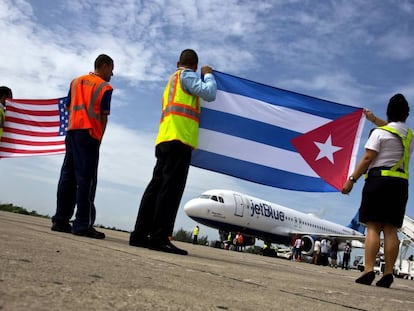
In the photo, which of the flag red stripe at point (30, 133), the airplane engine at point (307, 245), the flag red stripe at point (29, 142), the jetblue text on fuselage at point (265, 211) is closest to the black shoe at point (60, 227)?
the flag red stripe at point (29, 142)

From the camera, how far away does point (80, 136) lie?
4227 millimetres

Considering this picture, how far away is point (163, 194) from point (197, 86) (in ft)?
3.44

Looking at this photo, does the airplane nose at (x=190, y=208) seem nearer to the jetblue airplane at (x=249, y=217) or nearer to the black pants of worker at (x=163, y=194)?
the jetblue airplane at (x=249, y=217)

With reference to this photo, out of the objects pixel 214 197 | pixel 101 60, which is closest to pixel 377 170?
pixel 101 60

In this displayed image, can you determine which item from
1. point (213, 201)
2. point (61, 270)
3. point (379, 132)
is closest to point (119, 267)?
point (61, 270)

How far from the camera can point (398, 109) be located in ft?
13.1

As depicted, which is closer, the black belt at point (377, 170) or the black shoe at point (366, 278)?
the black shoe at point (366, 278)

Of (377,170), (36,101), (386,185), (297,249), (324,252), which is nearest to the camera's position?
(386,185)

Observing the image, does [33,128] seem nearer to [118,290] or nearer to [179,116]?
[179,116]

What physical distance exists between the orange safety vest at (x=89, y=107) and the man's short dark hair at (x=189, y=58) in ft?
2.58

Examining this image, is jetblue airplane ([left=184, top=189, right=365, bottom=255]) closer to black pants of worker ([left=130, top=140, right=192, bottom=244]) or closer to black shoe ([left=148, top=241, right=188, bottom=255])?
black pants of worker ([left=130, top=140, right=192, bottom=244])

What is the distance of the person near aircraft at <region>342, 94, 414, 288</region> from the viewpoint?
12.2 feet

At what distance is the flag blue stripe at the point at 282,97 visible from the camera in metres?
5.88

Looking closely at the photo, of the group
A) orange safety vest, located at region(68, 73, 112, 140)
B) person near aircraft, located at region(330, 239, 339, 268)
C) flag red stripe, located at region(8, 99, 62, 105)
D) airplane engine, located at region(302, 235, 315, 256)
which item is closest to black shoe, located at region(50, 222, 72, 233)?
orange safety vest, located at region(68, 73, 112, 140)
